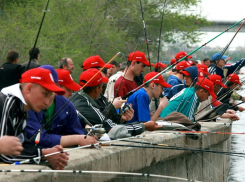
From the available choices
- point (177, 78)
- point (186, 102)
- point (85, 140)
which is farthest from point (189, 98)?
point (85, 140)

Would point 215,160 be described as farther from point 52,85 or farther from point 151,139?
point 52,85

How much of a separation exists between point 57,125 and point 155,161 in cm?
172

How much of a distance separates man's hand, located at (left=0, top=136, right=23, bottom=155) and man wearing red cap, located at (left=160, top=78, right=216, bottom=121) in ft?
16.7

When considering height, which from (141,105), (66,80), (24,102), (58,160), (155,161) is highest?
(66,80)

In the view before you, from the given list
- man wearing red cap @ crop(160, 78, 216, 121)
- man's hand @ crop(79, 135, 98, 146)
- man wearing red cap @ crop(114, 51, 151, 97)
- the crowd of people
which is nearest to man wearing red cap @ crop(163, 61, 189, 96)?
the crowd of people

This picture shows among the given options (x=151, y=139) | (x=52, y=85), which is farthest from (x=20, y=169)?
(x=151, y=139)

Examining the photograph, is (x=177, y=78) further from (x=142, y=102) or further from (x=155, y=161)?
(x=155, y=161)

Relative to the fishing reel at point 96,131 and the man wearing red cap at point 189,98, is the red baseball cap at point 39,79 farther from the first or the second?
the man wearing red cap at point 189,98

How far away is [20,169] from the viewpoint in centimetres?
425

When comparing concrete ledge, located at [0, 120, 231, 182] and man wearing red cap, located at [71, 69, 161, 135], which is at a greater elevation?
man wearing red cap, located at [71, 69, 161, 135]

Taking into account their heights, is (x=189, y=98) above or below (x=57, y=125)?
above

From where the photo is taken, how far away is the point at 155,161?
694 cm

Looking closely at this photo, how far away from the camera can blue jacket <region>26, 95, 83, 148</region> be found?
17.0ft

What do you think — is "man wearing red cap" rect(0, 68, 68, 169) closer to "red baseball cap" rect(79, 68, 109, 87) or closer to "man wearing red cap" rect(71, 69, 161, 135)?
"man wearing red cap" rect(71, 69, 161, 135)
